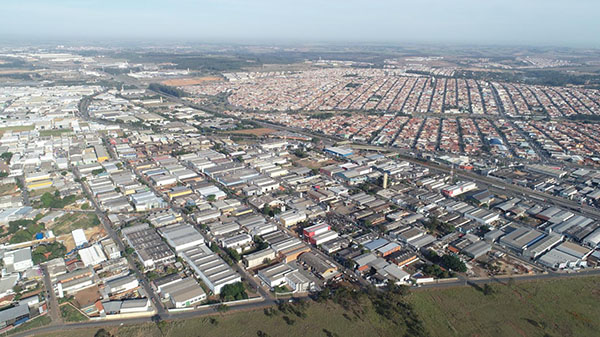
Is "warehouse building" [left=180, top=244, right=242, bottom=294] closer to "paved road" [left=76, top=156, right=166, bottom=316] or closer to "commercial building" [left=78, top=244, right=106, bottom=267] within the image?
"paved road" [left=76, top=156, right=166, bottom=316]

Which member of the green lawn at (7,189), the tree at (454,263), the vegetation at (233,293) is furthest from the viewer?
the green lawn at (7,189)

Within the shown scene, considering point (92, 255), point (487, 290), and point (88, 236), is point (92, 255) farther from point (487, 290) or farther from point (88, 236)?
point (487, 290)

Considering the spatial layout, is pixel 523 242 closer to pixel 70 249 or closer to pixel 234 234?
pixel 234 234

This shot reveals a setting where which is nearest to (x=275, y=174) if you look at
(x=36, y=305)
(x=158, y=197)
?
(x=158, y=197)

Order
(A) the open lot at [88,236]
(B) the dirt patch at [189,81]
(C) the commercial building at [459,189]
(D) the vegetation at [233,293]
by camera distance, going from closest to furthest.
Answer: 1. (D) the vegetation at [233,293]
2. (A) the open lot at [88,236]
3. (C) the commercial building at [459,189]
4. (B) the dirt patch at [189,81]

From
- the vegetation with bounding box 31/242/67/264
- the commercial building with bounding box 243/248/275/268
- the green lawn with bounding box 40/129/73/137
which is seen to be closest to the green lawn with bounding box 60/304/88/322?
the vegetation with bounding box 31/242/67/264

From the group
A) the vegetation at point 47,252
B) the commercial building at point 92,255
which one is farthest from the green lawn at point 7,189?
the commercial building at point 92,255

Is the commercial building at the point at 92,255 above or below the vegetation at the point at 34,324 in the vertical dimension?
above

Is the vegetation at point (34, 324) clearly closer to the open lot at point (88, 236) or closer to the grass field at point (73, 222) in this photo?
the open lot at point (88, 236)
